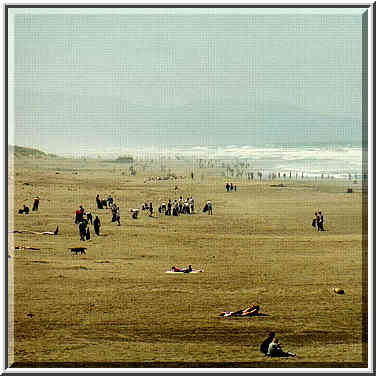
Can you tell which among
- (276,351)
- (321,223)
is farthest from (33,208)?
(321,223)

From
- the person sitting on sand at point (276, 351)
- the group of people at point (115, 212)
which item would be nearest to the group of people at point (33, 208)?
the group of people at point (115, 212)

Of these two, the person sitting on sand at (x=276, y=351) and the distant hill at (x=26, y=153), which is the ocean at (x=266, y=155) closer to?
the distant hill at (x=26, y=153)

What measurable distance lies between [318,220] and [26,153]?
4.69m

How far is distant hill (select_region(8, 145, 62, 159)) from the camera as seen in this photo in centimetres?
805

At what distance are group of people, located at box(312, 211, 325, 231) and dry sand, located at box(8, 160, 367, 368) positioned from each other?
0.32ft

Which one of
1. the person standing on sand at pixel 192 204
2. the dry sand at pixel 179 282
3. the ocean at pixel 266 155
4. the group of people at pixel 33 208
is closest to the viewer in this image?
the dry sand at pixel 179 282

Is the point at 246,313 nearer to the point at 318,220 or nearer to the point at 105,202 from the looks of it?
the point at 318,220

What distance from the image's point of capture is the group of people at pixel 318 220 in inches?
429

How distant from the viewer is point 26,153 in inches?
360

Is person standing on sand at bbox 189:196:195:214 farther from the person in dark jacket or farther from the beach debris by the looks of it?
the person in dark jacket

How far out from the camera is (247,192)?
41.5 feet

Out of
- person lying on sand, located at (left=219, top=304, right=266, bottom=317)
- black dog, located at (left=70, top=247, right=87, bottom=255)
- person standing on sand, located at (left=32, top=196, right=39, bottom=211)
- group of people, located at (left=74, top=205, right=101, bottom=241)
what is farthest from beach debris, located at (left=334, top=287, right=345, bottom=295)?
person standing on sand, located at (left=32, top=196, right=39, bottom=211)

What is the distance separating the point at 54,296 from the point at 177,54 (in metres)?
3.20

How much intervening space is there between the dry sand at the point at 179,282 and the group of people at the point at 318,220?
0.10 m
